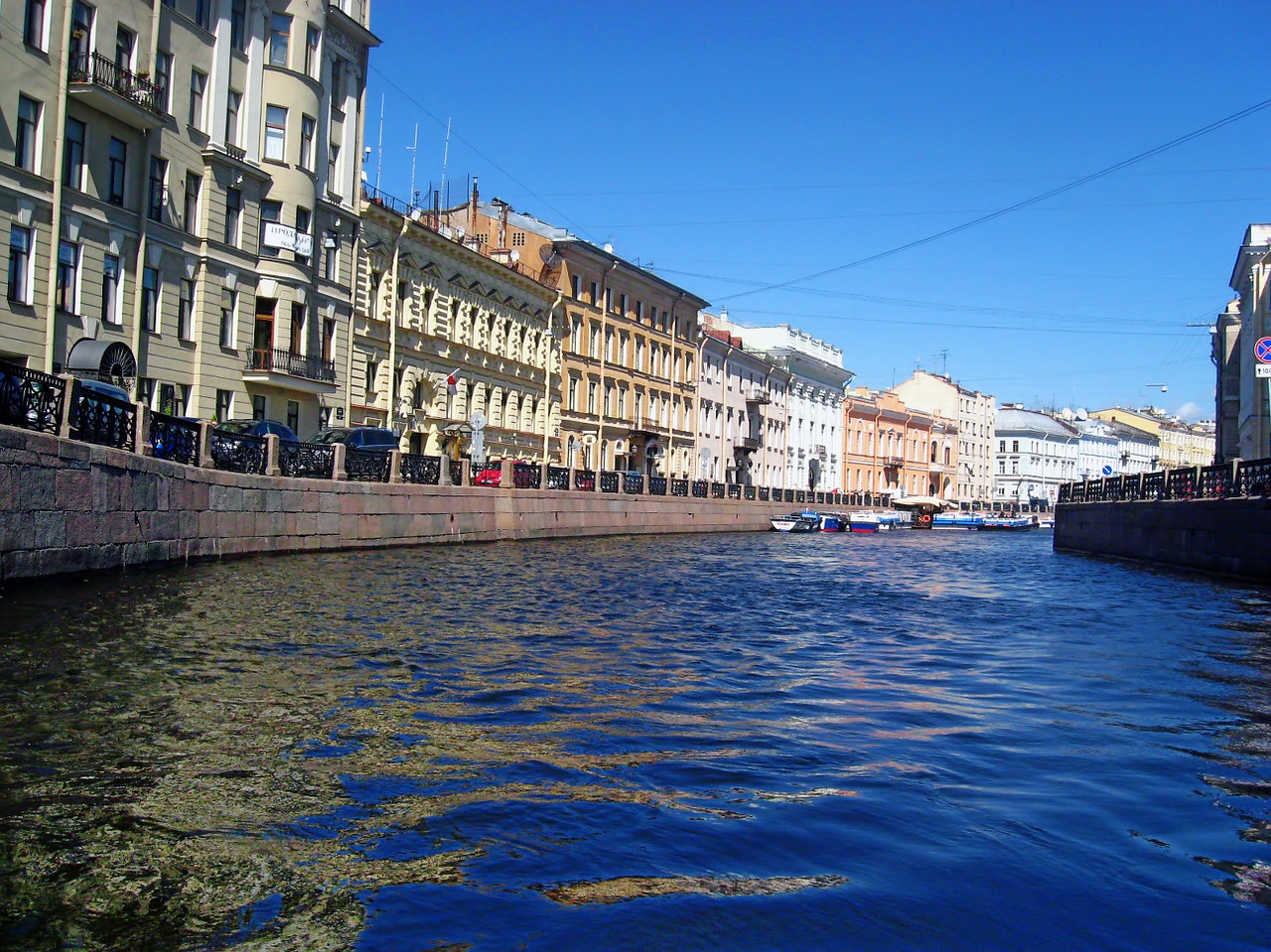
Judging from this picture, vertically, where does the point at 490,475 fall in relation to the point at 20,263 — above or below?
below

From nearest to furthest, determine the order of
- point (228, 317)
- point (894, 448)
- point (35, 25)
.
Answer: point (35, 25), point (228, 317), point (894, 448)

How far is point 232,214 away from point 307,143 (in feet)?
13.2

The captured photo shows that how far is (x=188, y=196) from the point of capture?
29.9m

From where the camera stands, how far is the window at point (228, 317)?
103ft

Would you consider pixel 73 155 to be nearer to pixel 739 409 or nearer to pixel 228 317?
pixel 228 317

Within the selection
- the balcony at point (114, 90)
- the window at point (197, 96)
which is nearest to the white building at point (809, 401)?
the window at point (197, 96)

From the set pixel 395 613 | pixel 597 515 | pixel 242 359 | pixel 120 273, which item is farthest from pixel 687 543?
pixel 395 613

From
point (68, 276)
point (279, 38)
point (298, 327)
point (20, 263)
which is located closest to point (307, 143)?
point (279, 38)

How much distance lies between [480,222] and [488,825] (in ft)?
164

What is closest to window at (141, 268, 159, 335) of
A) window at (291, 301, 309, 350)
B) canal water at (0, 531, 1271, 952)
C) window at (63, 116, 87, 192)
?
window at (63, 116, 87, 192)

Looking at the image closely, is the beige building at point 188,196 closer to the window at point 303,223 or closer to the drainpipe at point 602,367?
the window at point 303,223

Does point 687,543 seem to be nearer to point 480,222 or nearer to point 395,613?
point 480,222

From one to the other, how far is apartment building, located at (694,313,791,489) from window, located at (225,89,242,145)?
120 ft

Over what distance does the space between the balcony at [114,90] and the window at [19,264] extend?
329cm
